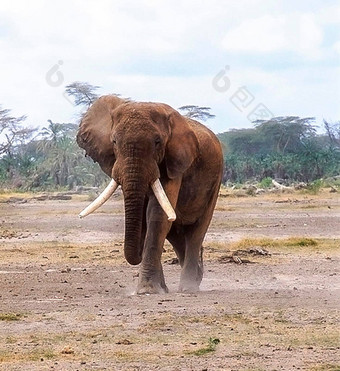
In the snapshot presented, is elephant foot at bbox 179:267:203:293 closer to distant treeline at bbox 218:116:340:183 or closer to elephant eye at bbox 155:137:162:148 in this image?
elephant eye at bbox 155:137:162:148

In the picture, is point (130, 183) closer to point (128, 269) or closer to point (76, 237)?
point (128, 269)

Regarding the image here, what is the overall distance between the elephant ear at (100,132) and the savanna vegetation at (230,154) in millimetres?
34225

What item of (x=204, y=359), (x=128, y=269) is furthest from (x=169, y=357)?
(x=128, y=269)

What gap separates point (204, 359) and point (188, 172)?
532 cm

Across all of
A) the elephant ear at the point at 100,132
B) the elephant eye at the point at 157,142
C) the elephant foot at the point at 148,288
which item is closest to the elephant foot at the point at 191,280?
the elephant foot at the point at 148,288

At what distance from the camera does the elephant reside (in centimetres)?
1080

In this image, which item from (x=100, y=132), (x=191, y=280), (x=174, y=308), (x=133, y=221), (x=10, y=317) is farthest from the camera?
(x=191, y=280)

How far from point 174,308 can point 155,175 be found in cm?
171

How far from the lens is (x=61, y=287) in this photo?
11992 millimetres

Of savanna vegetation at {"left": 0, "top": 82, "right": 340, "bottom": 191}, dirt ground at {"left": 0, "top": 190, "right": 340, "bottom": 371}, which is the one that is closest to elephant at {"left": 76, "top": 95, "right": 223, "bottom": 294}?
dirt ground at {"left": 0, "top": 190, "right": 340, "bottom": 371}

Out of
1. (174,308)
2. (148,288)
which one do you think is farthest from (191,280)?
(174,308)

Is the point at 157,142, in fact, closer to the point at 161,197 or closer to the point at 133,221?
the point at 161,197

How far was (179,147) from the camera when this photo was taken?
1162 centimetres

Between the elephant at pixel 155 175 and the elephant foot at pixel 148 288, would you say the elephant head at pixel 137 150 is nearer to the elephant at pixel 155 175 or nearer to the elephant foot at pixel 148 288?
the elephant at pixel 155 175
